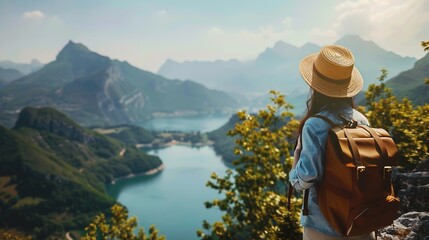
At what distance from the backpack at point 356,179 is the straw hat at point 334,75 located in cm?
46

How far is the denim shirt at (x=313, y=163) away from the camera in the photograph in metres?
3.73

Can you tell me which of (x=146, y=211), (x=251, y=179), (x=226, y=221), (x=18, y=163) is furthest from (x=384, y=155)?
(x=18, y=163)

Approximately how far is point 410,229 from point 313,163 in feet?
10.4

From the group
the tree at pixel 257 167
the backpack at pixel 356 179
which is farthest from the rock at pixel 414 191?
the tree at pixel 257 167

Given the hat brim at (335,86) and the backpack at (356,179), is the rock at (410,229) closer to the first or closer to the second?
the backpack at (356,179)

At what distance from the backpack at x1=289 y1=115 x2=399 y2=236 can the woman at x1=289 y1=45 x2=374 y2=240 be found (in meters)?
0.12

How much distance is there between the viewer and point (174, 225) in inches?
5059

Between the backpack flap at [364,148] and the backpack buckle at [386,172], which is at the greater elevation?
the backpack flap at [364,148]

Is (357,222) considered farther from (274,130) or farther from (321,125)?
(274,130)

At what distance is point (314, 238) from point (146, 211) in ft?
488

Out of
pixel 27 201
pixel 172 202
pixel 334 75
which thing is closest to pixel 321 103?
pixel 334 75

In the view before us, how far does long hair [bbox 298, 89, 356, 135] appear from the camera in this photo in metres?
4.09

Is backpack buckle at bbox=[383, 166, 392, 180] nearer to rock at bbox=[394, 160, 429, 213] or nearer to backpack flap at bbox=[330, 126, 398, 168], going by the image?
backpack flap at bbox=[330, 126, 398, 168]

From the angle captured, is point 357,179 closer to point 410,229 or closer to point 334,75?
point 334,75
